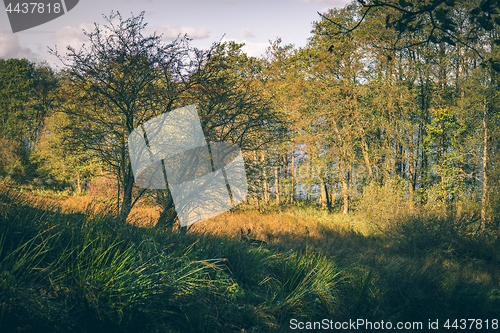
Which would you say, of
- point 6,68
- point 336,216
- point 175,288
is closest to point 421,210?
point 336,216

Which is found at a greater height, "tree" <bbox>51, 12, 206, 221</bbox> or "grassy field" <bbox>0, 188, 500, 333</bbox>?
"tree" <bbox>51, 12, 206, 221</bbox>

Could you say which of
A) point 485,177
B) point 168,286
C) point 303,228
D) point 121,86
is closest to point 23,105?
point 121,86

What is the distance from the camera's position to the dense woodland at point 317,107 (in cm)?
768

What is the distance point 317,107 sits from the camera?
20609 millimetres

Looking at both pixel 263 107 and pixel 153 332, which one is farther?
pixel 263 107

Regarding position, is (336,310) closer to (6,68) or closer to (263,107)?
(263,107)

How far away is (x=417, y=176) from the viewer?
63.8ft

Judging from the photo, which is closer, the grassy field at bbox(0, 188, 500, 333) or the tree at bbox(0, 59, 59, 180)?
the grassy field at bbox(0, 188, 500, 333)

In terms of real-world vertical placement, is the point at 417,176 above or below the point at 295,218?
above

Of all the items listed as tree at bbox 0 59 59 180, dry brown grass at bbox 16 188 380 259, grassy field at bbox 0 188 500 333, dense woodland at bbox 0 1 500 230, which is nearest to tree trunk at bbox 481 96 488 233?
dense woodland at bbox 0 1 500 230

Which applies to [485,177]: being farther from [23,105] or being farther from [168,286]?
[23,105]

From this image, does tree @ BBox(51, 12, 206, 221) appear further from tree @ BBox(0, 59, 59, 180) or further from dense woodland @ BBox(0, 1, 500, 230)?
tree @ BBox(0, 59, 59, 180)

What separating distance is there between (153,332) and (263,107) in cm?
723

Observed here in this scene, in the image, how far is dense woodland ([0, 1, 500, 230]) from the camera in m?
7.68
